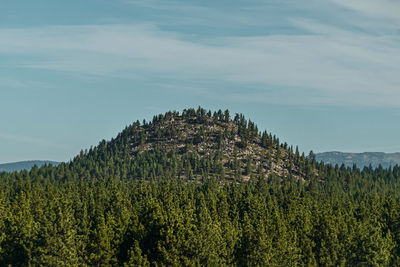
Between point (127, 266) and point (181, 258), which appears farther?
point (181, 258)

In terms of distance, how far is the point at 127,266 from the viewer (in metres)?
87.0

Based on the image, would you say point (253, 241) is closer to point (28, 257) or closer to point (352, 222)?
point (28, 257)

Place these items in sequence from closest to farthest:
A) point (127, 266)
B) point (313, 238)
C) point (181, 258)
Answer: point (127, 266), point (181, 258), point (313, 238)

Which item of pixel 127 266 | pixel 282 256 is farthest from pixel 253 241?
pixel 127 266

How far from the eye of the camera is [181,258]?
305 ft

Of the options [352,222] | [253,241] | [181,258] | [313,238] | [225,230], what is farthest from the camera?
[352,222]

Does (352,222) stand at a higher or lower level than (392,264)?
higher

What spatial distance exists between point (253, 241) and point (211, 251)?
33.3ft

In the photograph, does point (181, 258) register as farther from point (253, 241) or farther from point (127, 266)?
point (253, 241)

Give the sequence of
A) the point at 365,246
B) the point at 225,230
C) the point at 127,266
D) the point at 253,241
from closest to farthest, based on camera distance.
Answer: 1. the point at 127,266
2. the point at 253,241
3. the point at 225,230
4. the point at 365,246

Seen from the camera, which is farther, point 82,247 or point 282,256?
point 282,256

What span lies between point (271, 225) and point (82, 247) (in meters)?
40.3

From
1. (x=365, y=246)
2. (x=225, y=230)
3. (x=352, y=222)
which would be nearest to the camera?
(x=225, y=230)

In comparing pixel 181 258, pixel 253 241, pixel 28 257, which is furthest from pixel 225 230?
pixel 28 257
